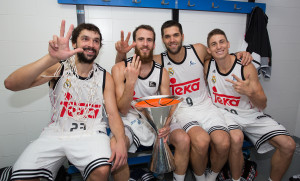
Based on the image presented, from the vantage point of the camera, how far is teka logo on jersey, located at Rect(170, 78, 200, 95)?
2.00 metres

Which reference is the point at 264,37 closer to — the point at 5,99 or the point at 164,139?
the point at 164,139

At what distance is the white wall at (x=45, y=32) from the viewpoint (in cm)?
194

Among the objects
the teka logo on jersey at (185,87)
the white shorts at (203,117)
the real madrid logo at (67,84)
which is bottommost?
the white shorts at (203,117)

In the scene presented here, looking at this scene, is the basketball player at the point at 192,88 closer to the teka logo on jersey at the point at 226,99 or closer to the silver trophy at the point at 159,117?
the teka logo on jersey at the point at 226,99

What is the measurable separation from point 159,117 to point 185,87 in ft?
2.35

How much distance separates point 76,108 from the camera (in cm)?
155

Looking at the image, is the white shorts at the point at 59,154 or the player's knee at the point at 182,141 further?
the player's knee at the point at 182,141

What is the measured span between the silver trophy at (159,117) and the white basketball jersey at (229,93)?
2.11 ft

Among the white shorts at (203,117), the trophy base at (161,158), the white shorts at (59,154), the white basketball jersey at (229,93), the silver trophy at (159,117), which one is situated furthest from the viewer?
the white basketball jersey at (229,93)

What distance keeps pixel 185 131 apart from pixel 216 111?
0.44 meters

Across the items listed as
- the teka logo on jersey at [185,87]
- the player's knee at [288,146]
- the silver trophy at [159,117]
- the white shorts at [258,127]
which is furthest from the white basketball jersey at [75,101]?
the player's knee at [288,146]


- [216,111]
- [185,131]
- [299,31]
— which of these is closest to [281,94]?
[299,31]

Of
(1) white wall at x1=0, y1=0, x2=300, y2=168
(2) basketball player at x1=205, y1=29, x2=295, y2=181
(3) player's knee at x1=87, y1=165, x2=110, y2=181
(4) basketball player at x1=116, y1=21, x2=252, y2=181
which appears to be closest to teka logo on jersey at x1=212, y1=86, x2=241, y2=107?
(2) basketball player at x1=205, y1=29, x2=295, y2=181

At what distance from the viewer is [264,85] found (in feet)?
9.04
